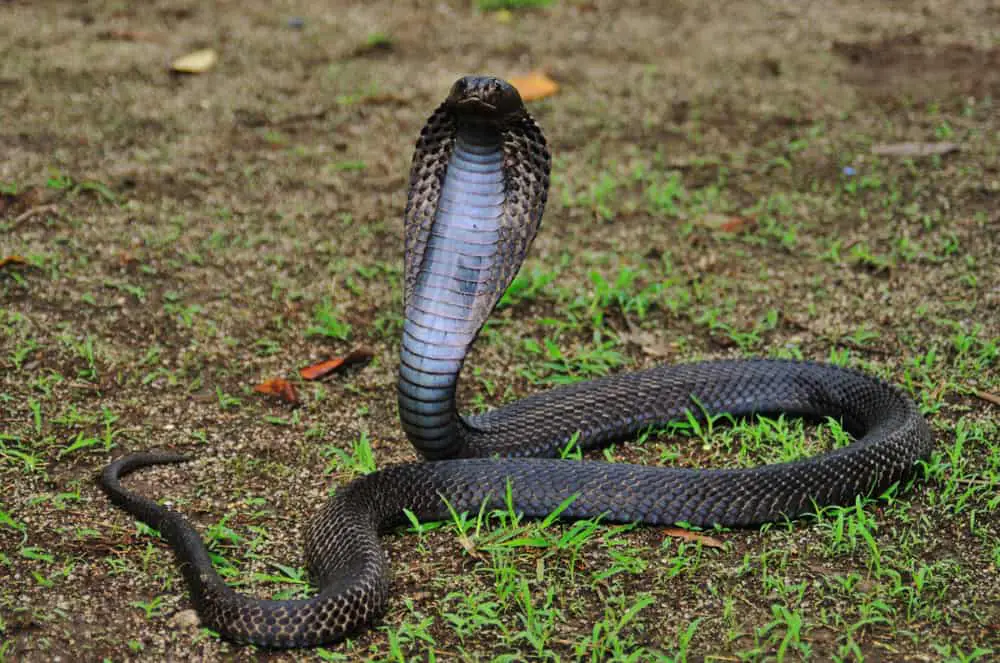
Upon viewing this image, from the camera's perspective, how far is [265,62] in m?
7.73

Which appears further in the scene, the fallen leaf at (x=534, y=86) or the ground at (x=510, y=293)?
the fallen leaf at (x=534, y=86)

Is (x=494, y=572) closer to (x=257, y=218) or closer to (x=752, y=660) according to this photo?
(x=752, y=660)

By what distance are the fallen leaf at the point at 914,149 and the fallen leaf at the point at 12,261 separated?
437 centimetres

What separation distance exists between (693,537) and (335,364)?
66.3 inches

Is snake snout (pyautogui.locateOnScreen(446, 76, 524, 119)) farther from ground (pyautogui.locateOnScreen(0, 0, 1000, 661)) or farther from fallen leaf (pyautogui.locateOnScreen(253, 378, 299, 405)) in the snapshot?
fallen leaf (pyautogui.locateOnScreen(253, 378, 299, 405))

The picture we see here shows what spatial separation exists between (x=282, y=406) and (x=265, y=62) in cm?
400

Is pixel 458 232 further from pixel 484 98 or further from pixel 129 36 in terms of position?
pixel 129 36

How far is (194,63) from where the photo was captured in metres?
7.47

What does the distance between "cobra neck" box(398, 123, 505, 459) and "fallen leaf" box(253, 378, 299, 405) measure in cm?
89

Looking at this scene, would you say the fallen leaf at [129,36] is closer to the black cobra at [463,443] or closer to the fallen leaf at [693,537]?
the black cobra at [463,443]

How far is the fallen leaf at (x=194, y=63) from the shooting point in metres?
7.45

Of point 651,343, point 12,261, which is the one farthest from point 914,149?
point 12,261

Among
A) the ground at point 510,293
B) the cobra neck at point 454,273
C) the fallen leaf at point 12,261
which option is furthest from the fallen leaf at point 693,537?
the fallen leaf at point 12,261

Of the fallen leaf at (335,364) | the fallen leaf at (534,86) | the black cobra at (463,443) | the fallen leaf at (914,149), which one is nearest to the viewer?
the black cobra at (463,443)
